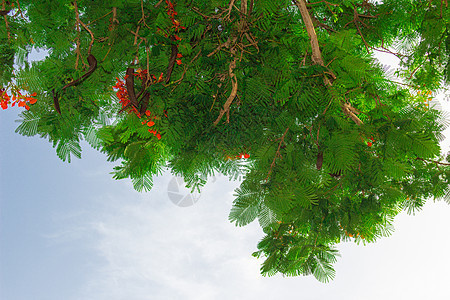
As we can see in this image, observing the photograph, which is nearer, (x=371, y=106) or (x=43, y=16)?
(x=43, y=16)

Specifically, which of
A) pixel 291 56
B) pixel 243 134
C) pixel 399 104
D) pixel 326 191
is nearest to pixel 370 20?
pixel 399 104

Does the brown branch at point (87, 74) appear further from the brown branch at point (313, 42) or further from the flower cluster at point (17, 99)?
the brown branch at point (313, 42)

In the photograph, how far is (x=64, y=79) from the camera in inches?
92.0

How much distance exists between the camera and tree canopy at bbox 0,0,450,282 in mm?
2193

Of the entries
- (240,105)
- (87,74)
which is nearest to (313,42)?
(240,105)

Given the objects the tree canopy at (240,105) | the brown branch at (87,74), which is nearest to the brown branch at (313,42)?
the tree canopy at (240,105)

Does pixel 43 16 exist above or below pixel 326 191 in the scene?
above

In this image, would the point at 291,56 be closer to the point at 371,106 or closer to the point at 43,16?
the point at 371,106

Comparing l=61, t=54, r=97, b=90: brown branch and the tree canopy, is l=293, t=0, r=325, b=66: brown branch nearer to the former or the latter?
the tree canopy

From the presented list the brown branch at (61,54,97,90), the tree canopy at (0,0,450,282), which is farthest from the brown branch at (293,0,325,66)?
the brown branch at (61,54,97,90)

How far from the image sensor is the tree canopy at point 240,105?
2.19 metres

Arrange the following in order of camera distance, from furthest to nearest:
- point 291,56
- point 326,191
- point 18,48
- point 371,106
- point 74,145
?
point 371,106 < point 291,56 < point 326,191 < point 18,48 < point 74,145

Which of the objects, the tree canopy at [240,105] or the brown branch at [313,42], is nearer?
the tree canopy at [240,105]

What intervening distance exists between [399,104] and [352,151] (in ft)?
6.31
